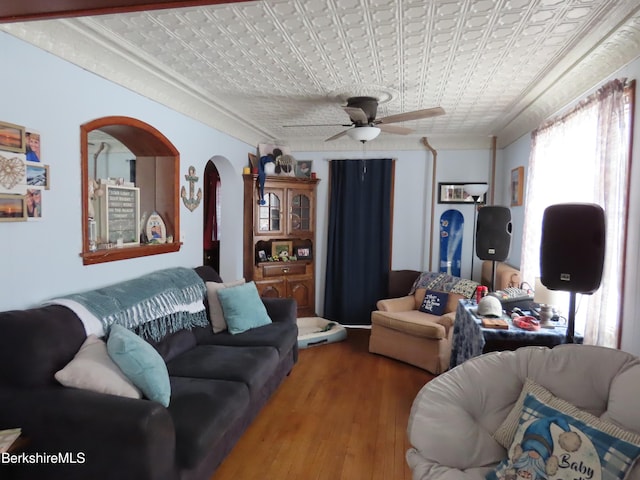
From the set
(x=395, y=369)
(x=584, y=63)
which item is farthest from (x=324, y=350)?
(x=584, y=63)

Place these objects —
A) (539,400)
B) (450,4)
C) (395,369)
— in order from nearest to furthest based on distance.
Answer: (539,400) → (450,4) → (395,369)

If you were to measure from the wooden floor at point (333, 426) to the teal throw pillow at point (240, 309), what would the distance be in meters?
0.60

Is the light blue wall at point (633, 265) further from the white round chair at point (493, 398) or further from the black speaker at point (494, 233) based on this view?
the black speaker at point (494, 233)

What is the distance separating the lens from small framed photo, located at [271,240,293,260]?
16.2 feet

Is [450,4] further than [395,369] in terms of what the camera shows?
No

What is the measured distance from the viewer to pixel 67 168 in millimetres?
2141

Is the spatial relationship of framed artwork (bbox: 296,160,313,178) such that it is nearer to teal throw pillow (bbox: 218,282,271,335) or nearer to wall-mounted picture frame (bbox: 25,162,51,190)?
teal throw pillow (bbox: 218,282,271,335)

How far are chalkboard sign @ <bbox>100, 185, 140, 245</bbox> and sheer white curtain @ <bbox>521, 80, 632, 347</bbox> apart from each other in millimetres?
3062

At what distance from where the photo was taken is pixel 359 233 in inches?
198

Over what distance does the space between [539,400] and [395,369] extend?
231cm

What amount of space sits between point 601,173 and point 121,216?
309cm

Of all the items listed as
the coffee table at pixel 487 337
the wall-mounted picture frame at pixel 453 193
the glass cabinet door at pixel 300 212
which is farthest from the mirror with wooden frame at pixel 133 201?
the wall-mounted picture frame at pixel 453 193

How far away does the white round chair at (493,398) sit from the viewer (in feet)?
4.67

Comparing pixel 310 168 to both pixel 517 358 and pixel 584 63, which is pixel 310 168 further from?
pixel 517 358
